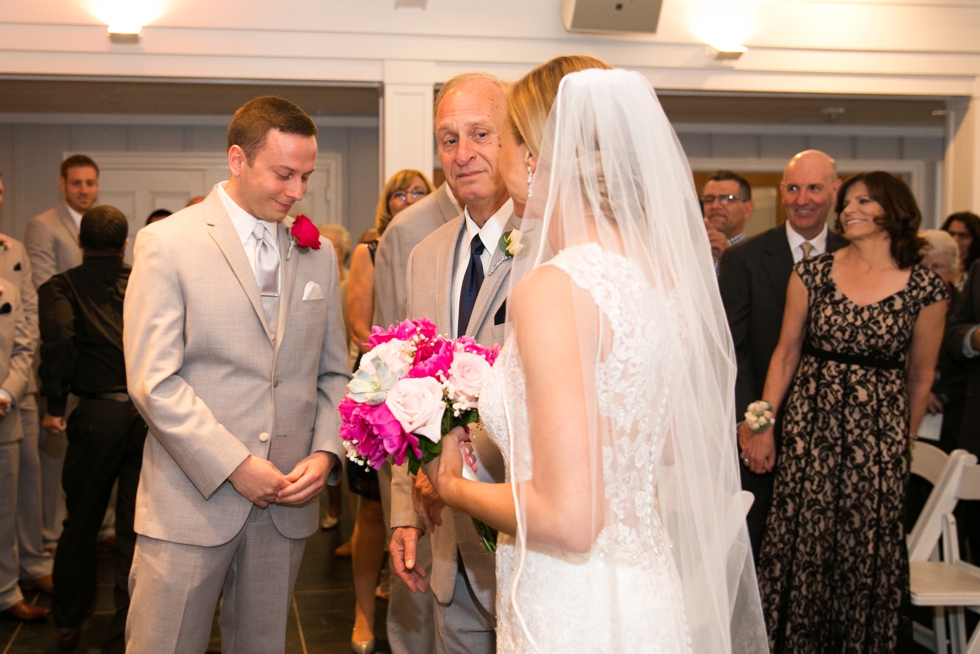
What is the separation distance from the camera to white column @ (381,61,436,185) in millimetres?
6227

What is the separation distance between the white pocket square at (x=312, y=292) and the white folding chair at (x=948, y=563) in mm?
2445

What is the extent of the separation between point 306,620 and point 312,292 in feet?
7.93

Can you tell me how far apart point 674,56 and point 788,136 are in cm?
410

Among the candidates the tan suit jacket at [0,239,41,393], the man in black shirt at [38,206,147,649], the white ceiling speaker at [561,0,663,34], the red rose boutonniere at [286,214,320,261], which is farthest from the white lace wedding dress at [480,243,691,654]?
the white ceiling speaker at [561,0,663,34]

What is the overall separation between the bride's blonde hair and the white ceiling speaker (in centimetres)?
461

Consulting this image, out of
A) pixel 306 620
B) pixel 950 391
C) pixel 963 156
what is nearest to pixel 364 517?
pixel 306 620

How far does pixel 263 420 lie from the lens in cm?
242

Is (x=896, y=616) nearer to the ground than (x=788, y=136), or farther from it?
nearer to the ground

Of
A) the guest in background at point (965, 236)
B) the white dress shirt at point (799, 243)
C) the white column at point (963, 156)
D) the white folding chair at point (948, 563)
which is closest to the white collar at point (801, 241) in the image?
the white dress shirt at point (799, 243)

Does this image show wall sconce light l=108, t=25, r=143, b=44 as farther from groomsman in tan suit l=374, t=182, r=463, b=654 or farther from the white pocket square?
the white pocket square

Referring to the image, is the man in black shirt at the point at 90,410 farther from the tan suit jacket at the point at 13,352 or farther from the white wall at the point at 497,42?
the white wall at the point at 497,42

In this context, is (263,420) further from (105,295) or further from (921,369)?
(921,369)

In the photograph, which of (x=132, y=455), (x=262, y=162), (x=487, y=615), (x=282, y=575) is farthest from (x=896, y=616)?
(x=132, y=455)

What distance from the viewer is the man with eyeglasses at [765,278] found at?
391 cm
